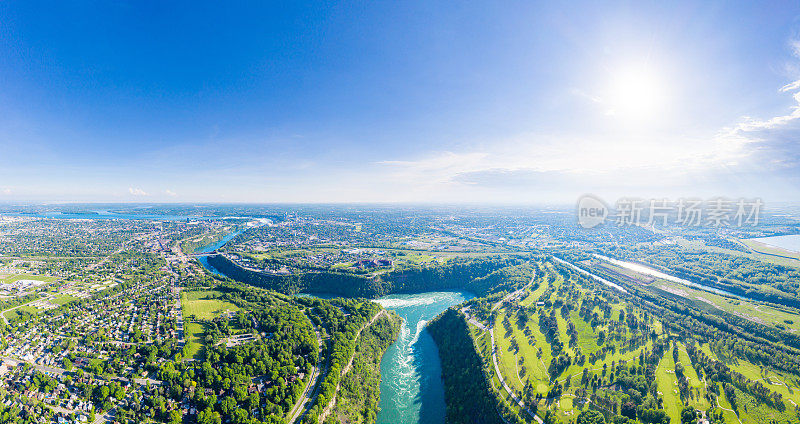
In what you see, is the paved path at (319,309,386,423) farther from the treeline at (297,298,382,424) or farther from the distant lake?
the distant lake

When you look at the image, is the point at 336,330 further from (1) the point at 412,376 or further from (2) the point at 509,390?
(2) the point at 509,390

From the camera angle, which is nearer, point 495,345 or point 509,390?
point 509,390

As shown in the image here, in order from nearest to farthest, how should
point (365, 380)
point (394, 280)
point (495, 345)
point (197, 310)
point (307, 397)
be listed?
1. point (307, 397)
2. point (365, 380)
3. point (495, 345)
4. point (197, 310)
5. point (394, 280)

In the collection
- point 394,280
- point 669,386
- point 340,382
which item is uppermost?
point 394,280

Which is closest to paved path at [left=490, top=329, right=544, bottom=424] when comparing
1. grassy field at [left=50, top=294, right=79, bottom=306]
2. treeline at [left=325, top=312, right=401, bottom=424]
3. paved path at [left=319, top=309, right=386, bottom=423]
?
treeline at [left=325, top=312, right=401, bottom=424]

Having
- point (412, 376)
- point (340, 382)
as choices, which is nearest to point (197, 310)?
point (340, 382)

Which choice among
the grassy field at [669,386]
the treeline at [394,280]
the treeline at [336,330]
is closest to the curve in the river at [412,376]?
the treeline at [336,330]

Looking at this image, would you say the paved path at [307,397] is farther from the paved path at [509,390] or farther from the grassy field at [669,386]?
the grassy field at [669,386]
